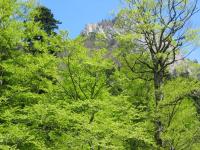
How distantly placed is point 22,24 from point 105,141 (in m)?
11.4

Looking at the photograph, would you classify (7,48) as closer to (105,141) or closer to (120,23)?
(120,23)

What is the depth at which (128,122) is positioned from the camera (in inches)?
1170

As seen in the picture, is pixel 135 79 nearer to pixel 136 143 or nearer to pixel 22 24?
pixel 136 143

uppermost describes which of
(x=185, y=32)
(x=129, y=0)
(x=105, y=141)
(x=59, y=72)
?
(x=129, y=0)

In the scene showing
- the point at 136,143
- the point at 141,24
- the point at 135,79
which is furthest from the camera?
the point at 135,79

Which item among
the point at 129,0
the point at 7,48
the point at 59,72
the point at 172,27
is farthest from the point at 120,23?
the point at 7,48

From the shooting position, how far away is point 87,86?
30.5 m

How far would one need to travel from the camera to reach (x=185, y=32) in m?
30.4

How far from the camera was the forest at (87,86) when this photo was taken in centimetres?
2644

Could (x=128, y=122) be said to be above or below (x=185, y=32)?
below

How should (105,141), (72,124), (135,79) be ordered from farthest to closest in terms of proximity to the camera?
1. (135,79)
2. (72,124)
3. (105,141)

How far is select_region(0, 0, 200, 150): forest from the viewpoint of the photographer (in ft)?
86.7

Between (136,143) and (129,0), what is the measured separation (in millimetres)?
10509

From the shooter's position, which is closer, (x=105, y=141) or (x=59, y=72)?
(x=105, y=141)
